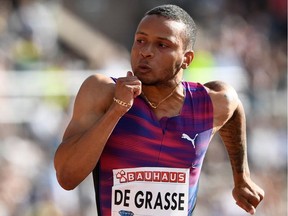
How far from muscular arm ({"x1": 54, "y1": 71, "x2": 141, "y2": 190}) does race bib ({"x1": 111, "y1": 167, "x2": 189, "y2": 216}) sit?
0.40 meters

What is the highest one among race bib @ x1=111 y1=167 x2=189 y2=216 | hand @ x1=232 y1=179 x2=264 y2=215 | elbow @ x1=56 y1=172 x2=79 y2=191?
elbow @ x1=56 y1=172 x2=79 y2=191

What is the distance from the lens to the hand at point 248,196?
249 inches

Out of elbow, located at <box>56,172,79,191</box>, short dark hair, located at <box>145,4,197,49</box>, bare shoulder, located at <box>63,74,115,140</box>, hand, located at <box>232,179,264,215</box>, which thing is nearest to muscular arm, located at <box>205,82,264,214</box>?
hand, located at <box>232,179,264,215</box>

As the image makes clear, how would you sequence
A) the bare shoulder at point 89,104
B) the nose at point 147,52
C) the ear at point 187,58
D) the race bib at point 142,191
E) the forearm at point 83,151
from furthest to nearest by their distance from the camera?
the ear at point 187,58
the race bib at point 142,191
the nose at point 147,52
the bare shoulder at point 89,104
the forearm at point 83,151

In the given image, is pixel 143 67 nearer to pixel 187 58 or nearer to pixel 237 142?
pixel 187 58

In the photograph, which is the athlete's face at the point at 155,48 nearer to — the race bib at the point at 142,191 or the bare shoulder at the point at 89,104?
the bare shoulder at the point at 89,104

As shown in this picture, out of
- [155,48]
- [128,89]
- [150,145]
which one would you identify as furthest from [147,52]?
[150,145]

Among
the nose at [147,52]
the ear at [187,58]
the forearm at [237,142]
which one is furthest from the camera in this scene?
the forearm at [237,142]

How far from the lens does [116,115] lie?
5.30 m

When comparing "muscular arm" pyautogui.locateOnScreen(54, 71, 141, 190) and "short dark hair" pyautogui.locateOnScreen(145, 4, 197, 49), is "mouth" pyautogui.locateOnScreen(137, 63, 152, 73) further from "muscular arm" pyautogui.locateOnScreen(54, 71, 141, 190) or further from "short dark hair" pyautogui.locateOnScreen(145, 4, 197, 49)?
"short dark hair" pyautogui.locateOnScreen(145, 4, 197, 49)

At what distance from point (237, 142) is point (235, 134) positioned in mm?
59

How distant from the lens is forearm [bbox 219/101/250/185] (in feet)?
21.2

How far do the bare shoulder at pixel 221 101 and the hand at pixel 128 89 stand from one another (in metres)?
0.95

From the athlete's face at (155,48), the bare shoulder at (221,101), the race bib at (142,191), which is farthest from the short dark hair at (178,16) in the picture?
the race bib at (142,191)
